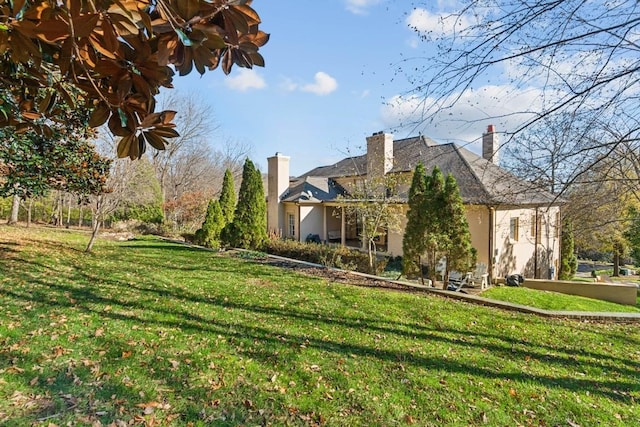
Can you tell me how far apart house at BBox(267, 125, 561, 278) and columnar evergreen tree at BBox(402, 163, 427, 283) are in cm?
173

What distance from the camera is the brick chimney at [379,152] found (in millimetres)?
17761

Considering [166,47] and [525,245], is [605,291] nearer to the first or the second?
[525,245]

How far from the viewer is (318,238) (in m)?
21.2

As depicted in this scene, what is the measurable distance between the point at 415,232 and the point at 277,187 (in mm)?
13543

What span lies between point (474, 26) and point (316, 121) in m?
5.16

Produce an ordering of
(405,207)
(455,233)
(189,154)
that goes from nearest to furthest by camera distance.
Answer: (455,233), (405,207), (189,154)

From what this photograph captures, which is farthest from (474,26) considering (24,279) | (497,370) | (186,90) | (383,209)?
(186,90)

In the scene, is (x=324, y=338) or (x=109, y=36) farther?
(x=324, y=338)

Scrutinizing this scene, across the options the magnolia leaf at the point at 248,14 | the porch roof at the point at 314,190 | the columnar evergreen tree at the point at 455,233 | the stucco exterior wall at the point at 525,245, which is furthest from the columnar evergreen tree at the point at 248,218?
the magnolia leaf at the point at 248,14

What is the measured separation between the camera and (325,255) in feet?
43.7

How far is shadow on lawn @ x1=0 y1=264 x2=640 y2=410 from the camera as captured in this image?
4461 mm

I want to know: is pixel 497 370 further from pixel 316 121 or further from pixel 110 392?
pixel 316 121

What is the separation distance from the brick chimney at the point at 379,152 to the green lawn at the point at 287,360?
11.1m

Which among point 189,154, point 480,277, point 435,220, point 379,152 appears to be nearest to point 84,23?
point 435,220
